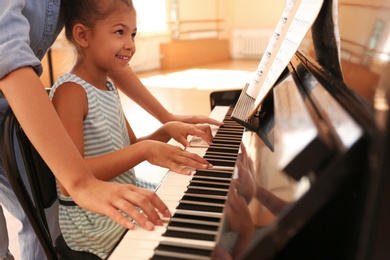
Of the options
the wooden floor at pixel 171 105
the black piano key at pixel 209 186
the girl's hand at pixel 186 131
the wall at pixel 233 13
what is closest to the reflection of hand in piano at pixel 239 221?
the black piano key at pixel 209 186

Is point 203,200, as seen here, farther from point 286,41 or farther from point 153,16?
point 153,16

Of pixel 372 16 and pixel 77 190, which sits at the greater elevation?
pixel 372 16

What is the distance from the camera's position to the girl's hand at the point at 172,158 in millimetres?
974

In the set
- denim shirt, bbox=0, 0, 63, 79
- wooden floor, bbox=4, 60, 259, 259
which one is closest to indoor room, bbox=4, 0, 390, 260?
denim shirt, bbox=0, 0, 63, 79

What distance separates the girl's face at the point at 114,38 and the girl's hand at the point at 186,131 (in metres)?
0.25

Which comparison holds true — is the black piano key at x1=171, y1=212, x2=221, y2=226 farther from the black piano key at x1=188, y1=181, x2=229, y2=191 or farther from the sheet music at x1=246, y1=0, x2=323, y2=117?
the sheet music at x1=246, y1=0, x2=323, y2=117

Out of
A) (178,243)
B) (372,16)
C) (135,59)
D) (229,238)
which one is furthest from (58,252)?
(135,59)

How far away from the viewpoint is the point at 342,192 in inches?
17.0

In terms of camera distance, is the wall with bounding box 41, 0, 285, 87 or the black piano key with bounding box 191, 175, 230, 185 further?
the wall with bounding box 41, 0, 285, 87

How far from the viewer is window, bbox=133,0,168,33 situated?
8358mm

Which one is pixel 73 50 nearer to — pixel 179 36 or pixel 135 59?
pixel 135 59

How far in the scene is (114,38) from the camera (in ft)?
3.92

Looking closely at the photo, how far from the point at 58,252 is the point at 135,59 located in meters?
7.55

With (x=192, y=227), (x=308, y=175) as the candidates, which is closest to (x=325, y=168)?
(x=308, y=175)
